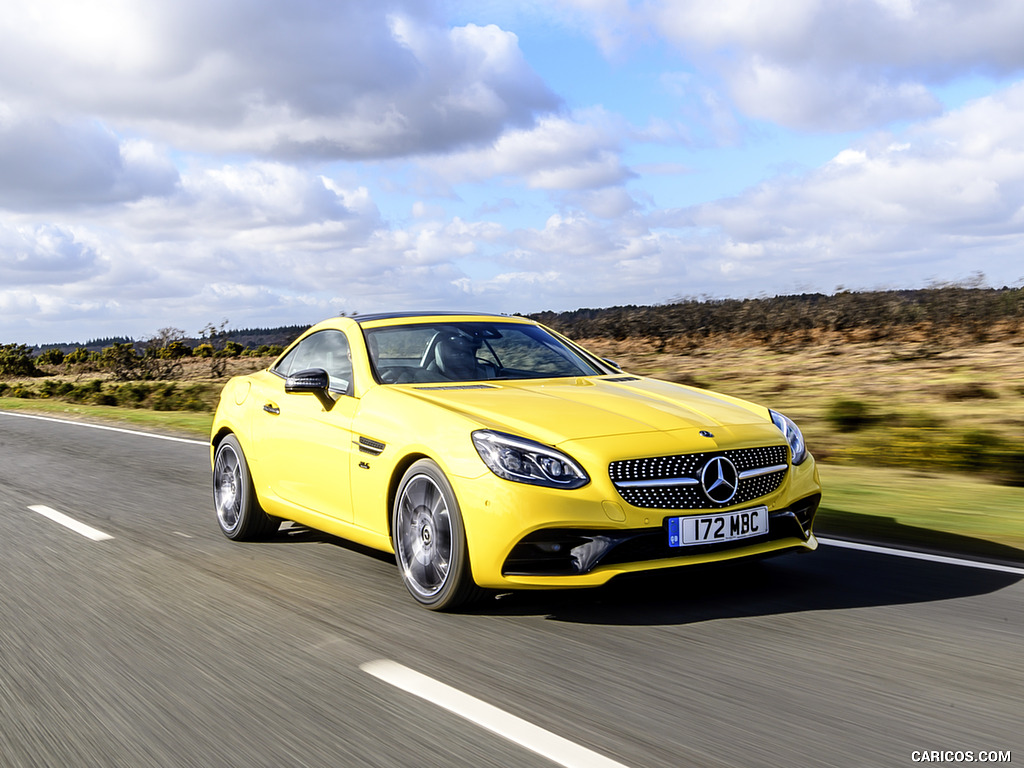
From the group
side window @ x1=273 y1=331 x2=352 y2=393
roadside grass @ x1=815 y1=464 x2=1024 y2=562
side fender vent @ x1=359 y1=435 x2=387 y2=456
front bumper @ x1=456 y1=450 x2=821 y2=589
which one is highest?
side window @ x1=273 y1=331 x2=352 y2=393

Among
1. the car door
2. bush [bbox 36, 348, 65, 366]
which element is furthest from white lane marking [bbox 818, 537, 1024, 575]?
bush [bbox 36, 348, 65, 366]

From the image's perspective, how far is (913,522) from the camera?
23.1 feet

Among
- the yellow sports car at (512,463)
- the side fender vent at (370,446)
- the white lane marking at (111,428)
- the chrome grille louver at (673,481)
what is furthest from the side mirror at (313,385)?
the white lane marking at (111,428)

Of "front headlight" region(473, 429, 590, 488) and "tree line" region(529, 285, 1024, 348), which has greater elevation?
"tree line" region(529, 285, 1024, 348)

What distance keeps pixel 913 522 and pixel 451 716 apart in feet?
15.0

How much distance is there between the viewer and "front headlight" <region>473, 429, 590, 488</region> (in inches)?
180

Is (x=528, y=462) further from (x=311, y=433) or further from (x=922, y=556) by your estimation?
(x=922, y=556)

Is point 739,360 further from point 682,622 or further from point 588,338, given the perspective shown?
point 682,622

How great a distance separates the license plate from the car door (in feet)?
6.55

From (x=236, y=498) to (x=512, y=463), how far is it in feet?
10.4

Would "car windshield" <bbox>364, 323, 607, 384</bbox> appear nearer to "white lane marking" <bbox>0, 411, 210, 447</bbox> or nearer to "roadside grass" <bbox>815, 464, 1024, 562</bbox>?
"roadside grass" <bbox>815, 464, 1024, 562</bbox>

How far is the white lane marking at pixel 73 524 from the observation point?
734cm

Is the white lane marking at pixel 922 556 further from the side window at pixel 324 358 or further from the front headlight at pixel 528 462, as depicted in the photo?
the side window at pixel 324 358

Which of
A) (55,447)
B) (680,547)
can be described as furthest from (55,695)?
(55,447)
